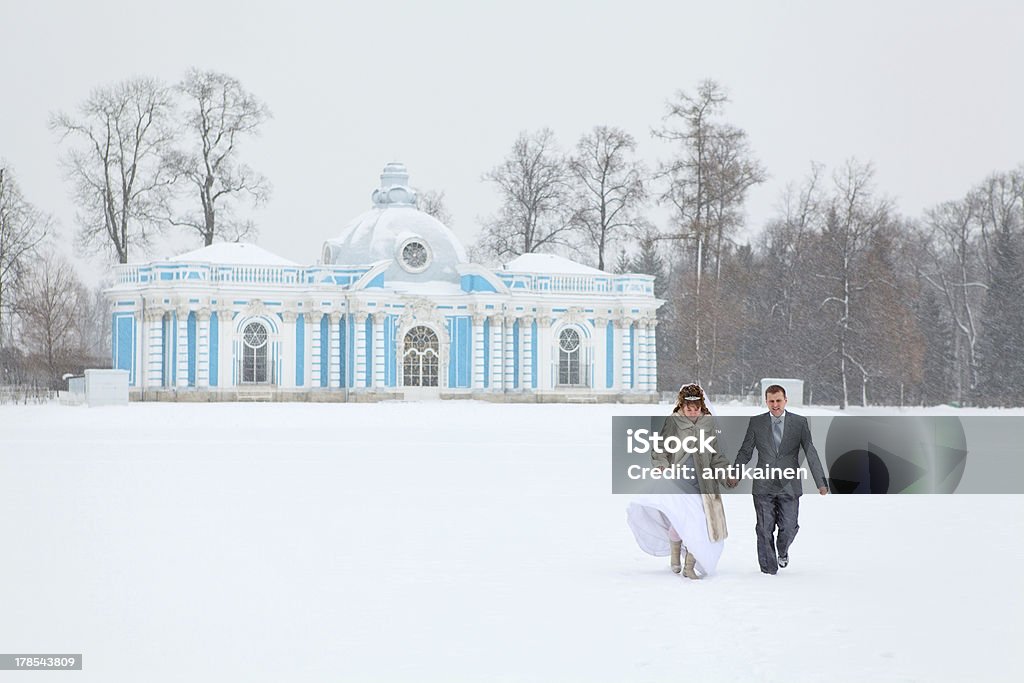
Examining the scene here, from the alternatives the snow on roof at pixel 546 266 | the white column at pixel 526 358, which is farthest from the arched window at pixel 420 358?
the snow on roof at pixel 546 266

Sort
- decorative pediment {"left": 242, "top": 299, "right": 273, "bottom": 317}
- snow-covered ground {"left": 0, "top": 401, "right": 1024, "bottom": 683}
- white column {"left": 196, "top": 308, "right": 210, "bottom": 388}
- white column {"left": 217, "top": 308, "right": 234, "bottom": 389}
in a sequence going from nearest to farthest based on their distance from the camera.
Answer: snow-covered ground {"left": 0, "top": 401, "right": 1024, "bottom": 683} < white column {"left": 196, "top": 308, "right": 210, "bottom": 388} < white column {"left": 217, "top": 308, "right": 234, "bottom": 389} < decorative pediment {"left": 242, "top": 299, "right": 273, "bottom": 317}

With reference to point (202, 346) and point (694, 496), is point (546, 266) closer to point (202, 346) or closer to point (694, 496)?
point (202, 346)

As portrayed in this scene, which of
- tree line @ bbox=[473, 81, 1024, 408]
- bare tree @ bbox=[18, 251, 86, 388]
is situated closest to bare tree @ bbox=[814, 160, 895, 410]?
tree line @ bbox=[473, 81, 1024, 408]

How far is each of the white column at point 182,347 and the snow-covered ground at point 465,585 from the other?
22934 millimetres

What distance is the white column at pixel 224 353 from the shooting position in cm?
4371

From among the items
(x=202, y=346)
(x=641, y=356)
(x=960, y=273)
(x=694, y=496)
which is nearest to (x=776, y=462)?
(x=694, y=496)

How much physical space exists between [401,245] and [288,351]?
15.8 ft

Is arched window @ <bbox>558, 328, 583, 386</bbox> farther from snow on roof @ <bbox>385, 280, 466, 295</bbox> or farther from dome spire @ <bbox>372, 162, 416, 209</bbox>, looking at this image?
dome spire @ <bbox>372, 162, 416, 209</bbox>

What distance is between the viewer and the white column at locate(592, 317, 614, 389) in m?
48.0

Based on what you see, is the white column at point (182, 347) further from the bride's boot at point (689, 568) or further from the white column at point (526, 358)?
the bride's boot at point (689, 568)

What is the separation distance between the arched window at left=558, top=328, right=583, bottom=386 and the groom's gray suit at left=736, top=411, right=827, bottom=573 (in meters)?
36.3

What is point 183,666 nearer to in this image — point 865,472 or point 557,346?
point 865,472

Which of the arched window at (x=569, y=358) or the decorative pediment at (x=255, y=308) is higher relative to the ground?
the decorative pediment at (x=255, y=308)

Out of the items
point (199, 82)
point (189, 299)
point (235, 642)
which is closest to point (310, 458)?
point (235, 642)
